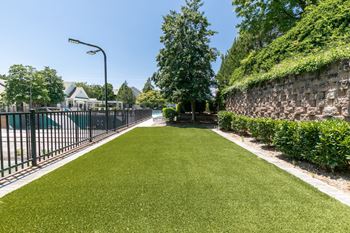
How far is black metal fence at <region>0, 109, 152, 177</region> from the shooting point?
170 inches

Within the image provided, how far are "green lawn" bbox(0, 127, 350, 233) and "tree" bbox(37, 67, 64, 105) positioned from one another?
38.4 m

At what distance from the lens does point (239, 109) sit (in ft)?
39.8

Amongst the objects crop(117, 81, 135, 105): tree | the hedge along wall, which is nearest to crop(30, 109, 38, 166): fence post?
the hedge along wall

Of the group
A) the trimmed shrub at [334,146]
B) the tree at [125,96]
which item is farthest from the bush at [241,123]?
the tree at [125,96]

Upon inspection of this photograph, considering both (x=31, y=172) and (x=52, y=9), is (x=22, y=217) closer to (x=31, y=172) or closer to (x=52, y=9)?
(x=31, y=172)

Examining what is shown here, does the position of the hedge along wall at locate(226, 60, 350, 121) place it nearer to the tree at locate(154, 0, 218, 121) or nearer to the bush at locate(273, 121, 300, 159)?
the bush at locate(273, 121, 300, 159)

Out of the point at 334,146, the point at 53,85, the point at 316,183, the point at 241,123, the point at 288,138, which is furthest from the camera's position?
the point at 53,85

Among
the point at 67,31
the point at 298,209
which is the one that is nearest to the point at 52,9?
the point at 67,31

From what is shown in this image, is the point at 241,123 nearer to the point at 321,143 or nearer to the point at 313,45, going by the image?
the point at 313,45

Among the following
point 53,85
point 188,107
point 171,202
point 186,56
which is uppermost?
point 53,85

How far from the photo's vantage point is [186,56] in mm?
15266

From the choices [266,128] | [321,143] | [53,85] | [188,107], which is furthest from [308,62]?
[53,85]

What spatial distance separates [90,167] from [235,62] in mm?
17113

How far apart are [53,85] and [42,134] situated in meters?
37.4
